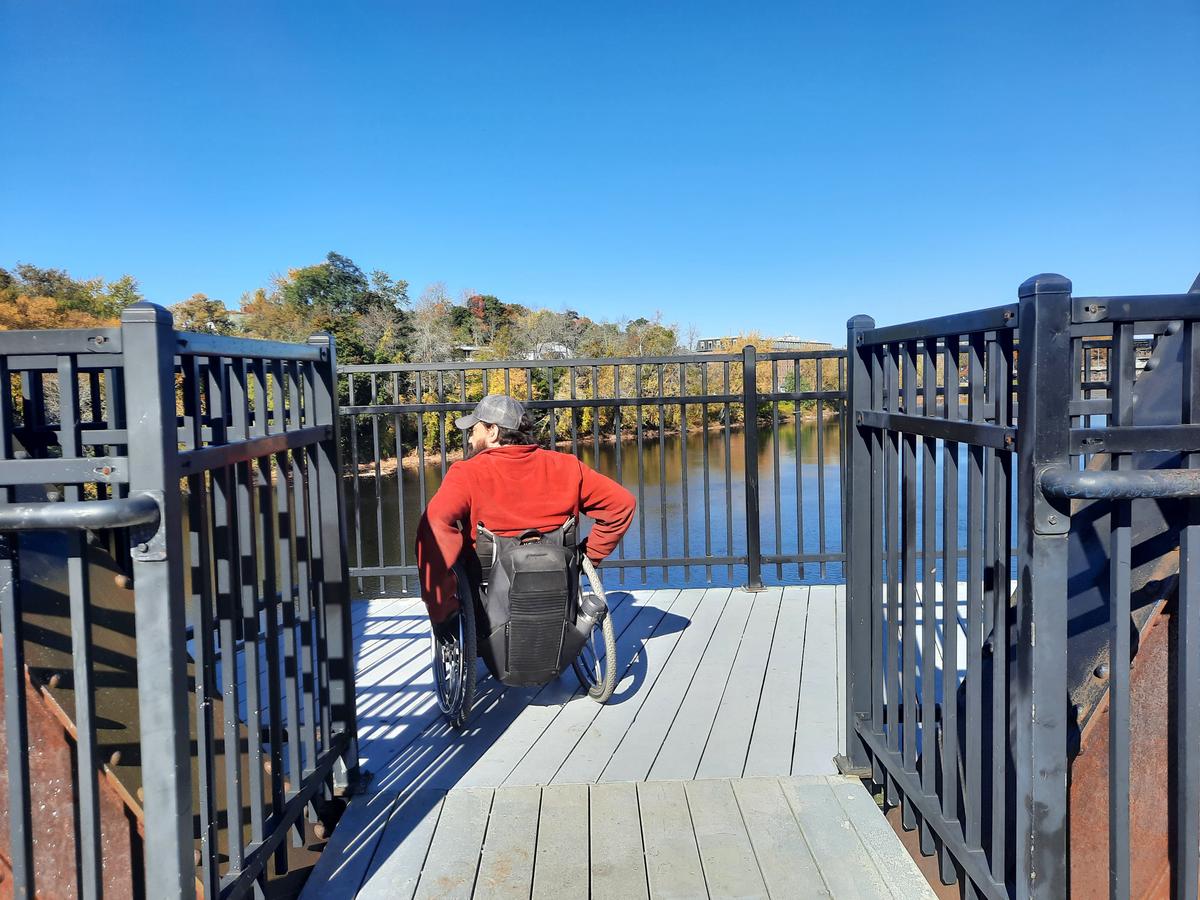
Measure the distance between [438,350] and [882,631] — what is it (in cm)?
4336

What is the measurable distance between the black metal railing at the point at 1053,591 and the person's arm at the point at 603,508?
0.93m

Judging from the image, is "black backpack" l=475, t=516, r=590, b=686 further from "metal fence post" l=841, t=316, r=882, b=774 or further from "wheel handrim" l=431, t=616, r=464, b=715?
"metal fence post" l=841, t=316, r=882, b=774

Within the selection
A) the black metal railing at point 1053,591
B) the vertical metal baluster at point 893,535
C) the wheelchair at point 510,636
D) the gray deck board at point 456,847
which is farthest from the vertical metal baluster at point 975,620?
the wheelchair at point 510,636

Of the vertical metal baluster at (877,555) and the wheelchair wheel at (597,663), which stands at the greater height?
the vertical metal baluster at (877,555)

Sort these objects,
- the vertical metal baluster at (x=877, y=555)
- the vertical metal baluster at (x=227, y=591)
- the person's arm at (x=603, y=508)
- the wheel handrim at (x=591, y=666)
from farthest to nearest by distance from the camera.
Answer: the wheel handrim at (x=591, y=666) < the person's arm at (x=603, y=508) < the vertical metal baluster at (x=877, y=555) < the vertical metal baluster at (x=227, y=591)

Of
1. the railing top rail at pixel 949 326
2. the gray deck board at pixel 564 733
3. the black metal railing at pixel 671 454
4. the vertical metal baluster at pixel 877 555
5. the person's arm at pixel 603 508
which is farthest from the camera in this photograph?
the black metal railing at pixel 671 454

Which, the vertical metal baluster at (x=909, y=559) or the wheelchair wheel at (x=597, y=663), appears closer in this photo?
the vertical metal baluster at (x=909, y=559)

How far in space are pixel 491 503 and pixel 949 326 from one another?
1.48m

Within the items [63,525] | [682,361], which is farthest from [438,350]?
[63,525]

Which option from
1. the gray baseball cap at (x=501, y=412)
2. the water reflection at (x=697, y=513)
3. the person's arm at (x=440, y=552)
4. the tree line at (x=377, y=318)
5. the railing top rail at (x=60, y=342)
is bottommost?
the water reflection at (x=697, y=513)

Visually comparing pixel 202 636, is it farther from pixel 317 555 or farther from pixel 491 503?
pixel 491 503

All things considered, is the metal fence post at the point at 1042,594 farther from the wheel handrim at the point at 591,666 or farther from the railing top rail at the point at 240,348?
the wheel handrim at the point at 591,666

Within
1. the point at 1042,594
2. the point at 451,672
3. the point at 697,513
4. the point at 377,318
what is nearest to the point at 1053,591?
the point at 1042,594

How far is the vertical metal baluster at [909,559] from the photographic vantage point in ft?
5.97
